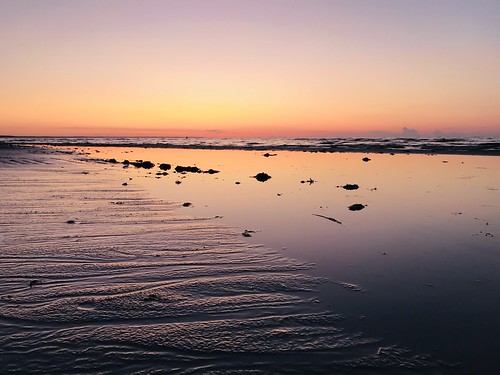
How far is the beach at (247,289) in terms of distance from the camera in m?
4.98

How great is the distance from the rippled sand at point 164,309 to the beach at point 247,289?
0.03 meters

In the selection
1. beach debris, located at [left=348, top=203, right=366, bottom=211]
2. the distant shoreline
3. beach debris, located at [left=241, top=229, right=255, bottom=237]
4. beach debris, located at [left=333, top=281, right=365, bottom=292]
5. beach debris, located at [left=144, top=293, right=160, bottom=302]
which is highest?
the distant shoreline

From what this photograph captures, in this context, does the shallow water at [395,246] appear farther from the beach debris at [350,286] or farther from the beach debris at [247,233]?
the beach debris at [247,233]

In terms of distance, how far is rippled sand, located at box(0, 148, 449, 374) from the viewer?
4848mm

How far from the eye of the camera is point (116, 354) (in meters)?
4.92

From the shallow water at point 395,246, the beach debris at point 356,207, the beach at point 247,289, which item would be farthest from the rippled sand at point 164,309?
the beach debris at point 356,207

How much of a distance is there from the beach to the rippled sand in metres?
0.03

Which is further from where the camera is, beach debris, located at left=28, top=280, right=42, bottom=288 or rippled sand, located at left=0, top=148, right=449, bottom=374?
beach debris, located at left=28, top=280, right=42, bottom=288

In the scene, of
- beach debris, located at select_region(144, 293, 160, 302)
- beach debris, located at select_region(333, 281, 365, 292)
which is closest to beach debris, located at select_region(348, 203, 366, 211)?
beach debris, located at select_region(333, 281, 365, 292)

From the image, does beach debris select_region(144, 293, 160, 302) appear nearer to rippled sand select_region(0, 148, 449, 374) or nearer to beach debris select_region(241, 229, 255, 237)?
rippled sand select_region(0, 148, 449, 374)

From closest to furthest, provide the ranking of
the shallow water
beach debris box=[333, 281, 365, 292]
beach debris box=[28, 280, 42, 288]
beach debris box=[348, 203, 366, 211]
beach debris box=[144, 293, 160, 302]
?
the shallow water < beach debris box=[144, 293, 160, 302] < beach debris box=[28, 280, 42, 288] < beach debris box=[333, 281, 365, 292] < beach debris box=[348, 203, 366, 211]

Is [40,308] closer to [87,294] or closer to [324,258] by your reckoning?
[87,294]

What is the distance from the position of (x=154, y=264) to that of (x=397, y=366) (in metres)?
5.20

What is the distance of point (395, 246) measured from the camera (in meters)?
10.1
